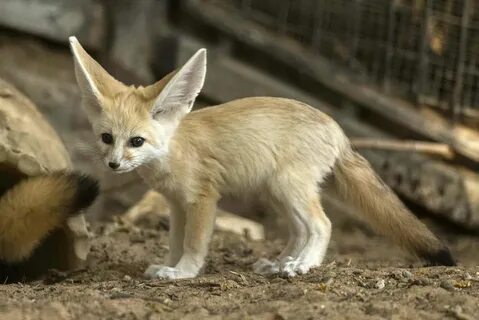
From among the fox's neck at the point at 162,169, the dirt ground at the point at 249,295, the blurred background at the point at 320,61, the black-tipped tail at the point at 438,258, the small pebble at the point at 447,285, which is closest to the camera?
the dirt ground at the point at 249,295

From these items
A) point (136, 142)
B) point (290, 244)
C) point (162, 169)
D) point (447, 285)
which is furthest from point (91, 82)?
point (447, 285)

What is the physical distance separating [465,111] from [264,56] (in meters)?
1.59

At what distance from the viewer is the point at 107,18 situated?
6480 mm

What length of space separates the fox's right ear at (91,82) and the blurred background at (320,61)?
8.63 ft

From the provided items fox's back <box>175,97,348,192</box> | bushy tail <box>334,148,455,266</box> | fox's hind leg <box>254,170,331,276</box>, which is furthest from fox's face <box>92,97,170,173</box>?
bushy tail <box>334,148,455,266</box>

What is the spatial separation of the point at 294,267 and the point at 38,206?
113 cm

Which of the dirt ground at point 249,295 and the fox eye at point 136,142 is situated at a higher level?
the fox eye at point 136,142

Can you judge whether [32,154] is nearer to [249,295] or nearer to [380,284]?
[249,295]

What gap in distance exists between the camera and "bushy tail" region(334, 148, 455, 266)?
149 inches

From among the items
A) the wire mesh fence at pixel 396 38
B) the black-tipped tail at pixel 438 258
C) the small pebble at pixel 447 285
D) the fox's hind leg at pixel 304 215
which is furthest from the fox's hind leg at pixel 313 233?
the wire mesh fence at pixel 396 38

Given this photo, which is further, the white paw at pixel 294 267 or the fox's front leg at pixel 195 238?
the fox's front leg at pixel 195 238

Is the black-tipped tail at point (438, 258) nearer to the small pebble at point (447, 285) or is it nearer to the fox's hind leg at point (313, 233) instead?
the fox's hind leg at point (313, 233)

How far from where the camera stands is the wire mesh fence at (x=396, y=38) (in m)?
6.32

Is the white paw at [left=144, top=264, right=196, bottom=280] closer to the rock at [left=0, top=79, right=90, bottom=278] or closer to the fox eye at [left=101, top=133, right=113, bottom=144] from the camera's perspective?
the rock at [left=0, top=79, right=90, bottom=278]
